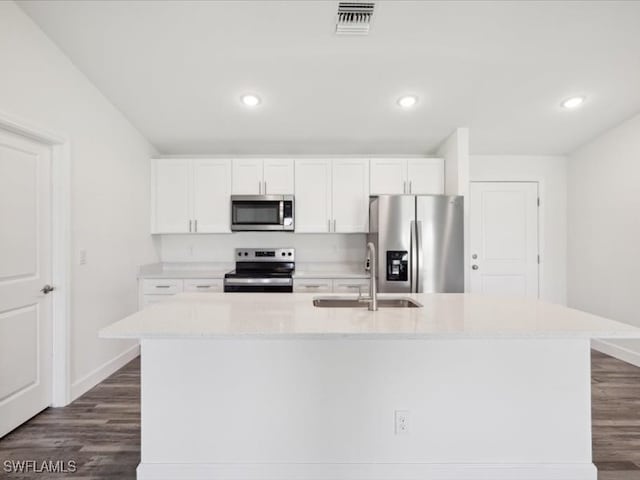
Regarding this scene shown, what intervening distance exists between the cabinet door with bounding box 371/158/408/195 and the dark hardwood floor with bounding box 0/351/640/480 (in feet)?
8.20

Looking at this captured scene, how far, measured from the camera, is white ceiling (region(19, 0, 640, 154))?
7.56ft

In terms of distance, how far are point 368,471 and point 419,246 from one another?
2.08m

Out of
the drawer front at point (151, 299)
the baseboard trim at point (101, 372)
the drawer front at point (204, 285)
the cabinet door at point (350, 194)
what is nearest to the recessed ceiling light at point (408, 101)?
the cabinet door at point (350, 194)

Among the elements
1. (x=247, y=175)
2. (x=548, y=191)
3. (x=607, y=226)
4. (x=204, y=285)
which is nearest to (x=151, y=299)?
(x=204, y=285)

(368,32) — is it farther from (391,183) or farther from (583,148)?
(583,148)

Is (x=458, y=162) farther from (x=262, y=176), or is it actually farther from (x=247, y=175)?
(x=247, y=175)

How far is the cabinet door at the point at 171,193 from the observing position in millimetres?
3928

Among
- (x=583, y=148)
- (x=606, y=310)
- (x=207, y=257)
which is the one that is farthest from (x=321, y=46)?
Answer: (x=606, y=310)

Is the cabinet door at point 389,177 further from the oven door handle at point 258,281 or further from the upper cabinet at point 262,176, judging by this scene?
the oven door handle at point 258,281

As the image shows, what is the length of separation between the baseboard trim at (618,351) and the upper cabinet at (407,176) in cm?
240

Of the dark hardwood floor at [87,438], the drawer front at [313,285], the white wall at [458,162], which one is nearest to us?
the dark hardwood floor at [87,438]

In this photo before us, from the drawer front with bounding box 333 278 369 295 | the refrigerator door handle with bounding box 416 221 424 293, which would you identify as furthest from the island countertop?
the drawer front with bounding box 333 278 369 295

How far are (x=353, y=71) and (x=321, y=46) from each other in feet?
1.24

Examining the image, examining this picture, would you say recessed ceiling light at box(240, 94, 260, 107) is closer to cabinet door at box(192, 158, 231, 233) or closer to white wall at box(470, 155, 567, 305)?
cabinet door at box(192, 158, 231, 233)
